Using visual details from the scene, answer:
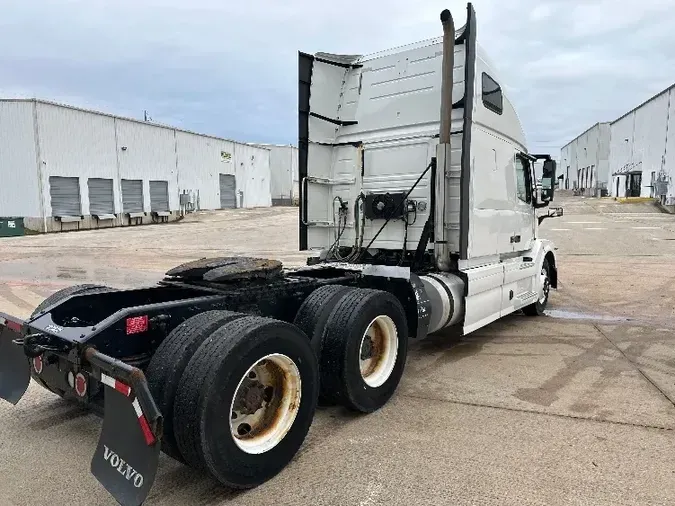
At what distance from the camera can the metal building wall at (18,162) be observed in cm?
2870

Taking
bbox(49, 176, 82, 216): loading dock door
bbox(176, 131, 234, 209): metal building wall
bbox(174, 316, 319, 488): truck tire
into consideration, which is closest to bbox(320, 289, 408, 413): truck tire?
bbox(174, 316, 319, 488): truck tire

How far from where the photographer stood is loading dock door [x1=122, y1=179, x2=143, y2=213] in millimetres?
34812

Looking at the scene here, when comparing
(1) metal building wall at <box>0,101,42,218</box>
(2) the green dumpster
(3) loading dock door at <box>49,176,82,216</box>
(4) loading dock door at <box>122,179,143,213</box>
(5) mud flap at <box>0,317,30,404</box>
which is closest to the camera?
(5) mud flap at <box>0,317,30,404</box>

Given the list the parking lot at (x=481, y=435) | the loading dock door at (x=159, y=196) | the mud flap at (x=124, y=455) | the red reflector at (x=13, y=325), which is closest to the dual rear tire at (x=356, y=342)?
the parking lot at (x=481, y=435)

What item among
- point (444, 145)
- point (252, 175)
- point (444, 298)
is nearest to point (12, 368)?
point (444, 298)

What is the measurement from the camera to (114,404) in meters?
2.81

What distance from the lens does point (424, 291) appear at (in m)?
5.07

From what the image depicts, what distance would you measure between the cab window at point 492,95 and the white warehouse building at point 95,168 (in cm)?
2975

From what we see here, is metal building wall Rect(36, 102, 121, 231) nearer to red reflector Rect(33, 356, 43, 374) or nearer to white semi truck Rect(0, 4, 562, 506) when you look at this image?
white semi truck Rect(0, 4, 562, 506)

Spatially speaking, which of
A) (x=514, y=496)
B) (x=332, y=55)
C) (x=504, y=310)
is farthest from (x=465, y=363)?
(x=332, y=55)

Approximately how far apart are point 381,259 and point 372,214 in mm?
584

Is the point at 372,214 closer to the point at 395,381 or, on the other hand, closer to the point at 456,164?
the point at 456,164

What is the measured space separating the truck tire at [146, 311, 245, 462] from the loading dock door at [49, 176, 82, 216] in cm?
3123

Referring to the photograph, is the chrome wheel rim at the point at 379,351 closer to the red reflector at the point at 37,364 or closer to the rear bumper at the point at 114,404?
the rear bumper at the point at 114,404
